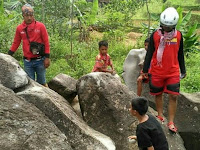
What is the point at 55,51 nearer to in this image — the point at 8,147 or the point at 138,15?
the point at 8,147

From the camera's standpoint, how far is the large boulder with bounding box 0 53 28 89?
3646 millimetres

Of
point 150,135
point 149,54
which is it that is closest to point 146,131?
point 150,135

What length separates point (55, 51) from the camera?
886 cm

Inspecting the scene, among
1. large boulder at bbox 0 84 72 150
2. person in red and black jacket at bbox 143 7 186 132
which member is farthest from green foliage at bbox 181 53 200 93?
large boulder at bbox 0 84 72 150

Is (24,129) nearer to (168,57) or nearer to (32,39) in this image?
(168,57)

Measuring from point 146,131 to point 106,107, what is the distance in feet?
3.74

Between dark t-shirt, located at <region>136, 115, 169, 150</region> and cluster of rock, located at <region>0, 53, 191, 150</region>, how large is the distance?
58cm

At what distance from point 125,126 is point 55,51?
17.3ft

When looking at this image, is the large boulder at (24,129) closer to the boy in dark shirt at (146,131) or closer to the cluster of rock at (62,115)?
the cluster of rock at (62,115)

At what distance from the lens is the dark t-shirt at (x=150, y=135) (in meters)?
2.98

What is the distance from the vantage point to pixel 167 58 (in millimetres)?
3979

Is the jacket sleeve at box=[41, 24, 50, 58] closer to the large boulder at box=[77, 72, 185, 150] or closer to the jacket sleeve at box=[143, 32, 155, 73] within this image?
the large boulder at box=[77, 72, 185, 150]

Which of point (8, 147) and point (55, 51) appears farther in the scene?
point (55, 51)

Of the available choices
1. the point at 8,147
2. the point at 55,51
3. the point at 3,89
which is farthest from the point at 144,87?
the point at 55,51
